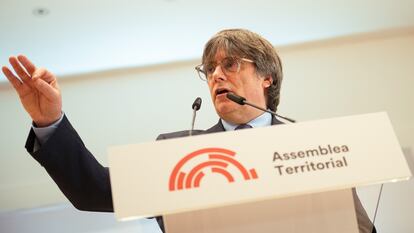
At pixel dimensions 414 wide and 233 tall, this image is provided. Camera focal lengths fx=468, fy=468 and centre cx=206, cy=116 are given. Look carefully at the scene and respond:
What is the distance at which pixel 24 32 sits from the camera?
3109 mm

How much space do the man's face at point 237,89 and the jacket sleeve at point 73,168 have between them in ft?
1.38

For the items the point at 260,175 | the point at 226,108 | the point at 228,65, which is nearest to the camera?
the point at 260,175

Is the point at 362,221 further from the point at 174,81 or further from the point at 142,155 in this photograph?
the point at 174,81

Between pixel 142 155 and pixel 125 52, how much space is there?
2.75m

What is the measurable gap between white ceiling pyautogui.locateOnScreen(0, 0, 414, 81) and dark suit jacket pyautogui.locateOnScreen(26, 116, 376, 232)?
2025 mm

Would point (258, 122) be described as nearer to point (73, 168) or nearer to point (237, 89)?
point (237, 89)

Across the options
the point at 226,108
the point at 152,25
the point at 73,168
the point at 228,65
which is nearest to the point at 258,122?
the point at 226,108

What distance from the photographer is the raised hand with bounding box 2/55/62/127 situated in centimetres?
105

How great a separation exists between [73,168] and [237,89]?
2.00ft

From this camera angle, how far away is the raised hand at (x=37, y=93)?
1046mm

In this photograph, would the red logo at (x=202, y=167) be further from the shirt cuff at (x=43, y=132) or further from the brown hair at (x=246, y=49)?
the brown hair at (x=246, y=49)

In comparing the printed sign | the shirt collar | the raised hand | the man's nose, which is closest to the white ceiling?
the man's nose

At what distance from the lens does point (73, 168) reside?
1064 millimetres

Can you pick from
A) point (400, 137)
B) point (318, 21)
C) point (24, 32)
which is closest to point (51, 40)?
point (24, 32)
